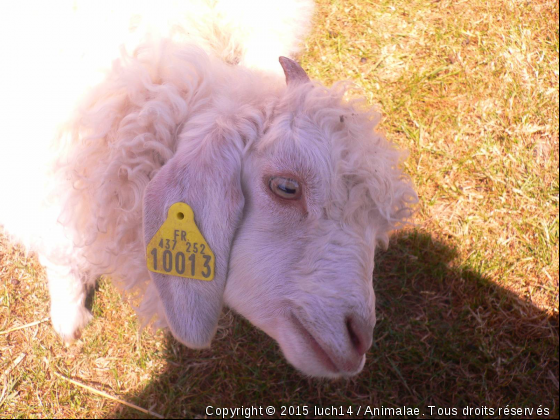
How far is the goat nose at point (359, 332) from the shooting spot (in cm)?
160

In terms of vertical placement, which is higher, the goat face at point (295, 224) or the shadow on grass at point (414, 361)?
the goat face at point (295, 224)

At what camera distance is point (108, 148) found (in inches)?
75.6

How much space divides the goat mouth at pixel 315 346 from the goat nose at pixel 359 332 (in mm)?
126

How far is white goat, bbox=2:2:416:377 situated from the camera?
5.23ft

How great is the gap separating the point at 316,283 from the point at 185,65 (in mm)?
1232

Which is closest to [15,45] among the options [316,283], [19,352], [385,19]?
[316,283]

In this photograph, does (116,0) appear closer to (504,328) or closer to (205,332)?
(205,332)

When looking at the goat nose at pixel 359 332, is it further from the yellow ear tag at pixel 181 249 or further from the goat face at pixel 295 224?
the yellow ear tag at pixel 181 249

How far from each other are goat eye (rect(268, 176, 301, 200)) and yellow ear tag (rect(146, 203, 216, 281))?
344mm

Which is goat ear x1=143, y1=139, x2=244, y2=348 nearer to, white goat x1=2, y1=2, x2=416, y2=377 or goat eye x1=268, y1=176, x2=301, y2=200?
white goat x1=2, y1=2, x2=416, y2=377

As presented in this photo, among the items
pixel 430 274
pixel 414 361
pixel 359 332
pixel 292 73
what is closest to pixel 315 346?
pixel 359 332

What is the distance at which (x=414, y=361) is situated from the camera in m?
3.34

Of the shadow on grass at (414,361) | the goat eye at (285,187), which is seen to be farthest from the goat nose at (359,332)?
the shadow on grass at (414,361)

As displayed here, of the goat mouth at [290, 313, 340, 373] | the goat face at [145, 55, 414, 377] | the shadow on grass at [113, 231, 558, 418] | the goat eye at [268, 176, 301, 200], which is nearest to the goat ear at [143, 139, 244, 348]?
the goat face at [145, 55, 414, 377]
